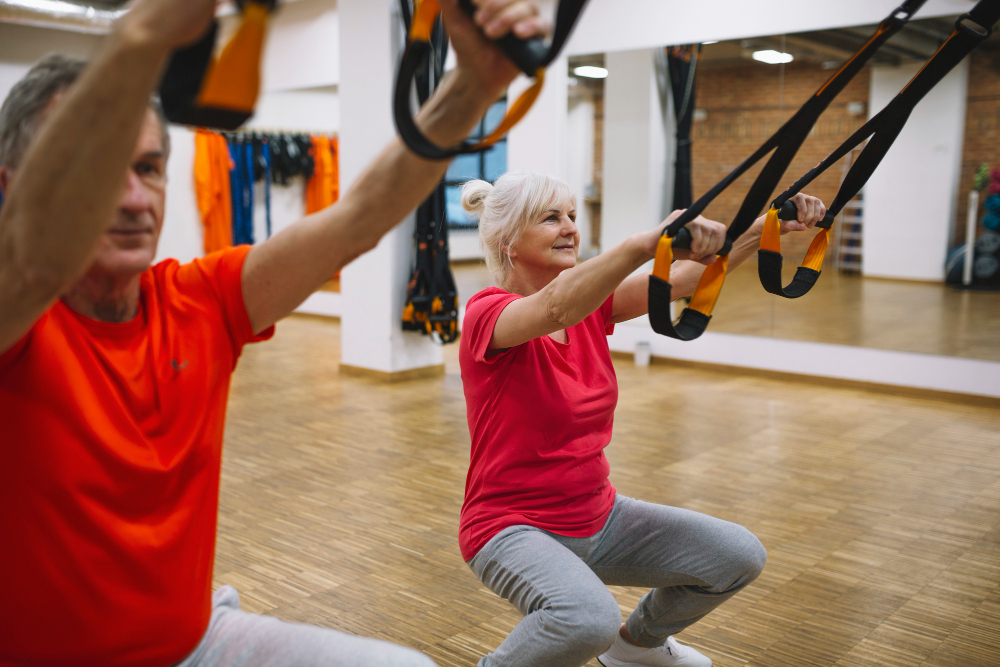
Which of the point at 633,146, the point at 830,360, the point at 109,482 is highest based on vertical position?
the point at 633,146

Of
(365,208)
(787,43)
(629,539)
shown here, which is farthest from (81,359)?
(787,43)

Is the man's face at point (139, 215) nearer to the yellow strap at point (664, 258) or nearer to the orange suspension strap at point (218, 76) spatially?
the orange suspension strap at point (218, 76)

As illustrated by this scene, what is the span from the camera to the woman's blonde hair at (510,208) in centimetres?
187

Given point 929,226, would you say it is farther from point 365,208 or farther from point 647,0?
point 365,208

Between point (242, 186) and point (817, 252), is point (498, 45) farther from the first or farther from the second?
point (242, 186)

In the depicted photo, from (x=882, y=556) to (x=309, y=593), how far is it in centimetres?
191

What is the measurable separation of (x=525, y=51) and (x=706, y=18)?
18.6ft

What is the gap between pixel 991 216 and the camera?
17.4 ft

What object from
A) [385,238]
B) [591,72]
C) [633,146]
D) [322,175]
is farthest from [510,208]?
[322,175]

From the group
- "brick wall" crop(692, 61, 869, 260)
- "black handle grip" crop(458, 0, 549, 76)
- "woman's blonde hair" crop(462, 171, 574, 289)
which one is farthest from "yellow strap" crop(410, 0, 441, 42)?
"brick wall" crop(692, 61, 869, 260)

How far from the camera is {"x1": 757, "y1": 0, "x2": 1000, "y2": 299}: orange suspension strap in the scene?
1198 mm

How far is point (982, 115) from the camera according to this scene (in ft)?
16.8

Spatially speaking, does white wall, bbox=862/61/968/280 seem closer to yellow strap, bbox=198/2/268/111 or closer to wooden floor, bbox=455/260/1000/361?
wooden floor, bbox=455/260/1000/361

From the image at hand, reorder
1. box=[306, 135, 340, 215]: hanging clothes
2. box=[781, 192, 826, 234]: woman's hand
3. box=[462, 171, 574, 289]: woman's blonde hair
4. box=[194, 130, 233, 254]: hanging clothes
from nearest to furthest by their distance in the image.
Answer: box=[781, 192, 826, 234]: woman's hand, box=[462, 171, 574, 289]: woman's blonde hair, box=[194, 130, 233, 254]: hanging clothes, box=[306, 135, 340, 215]: hanging clothes
